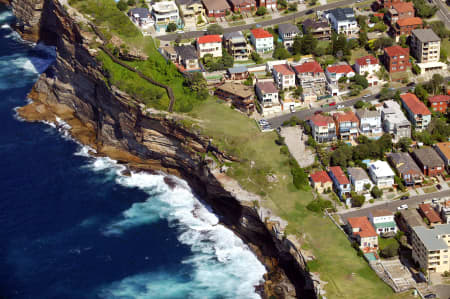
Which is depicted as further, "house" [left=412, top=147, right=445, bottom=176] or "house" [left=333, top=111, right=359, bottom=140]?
"house" [left=333, top=111, right=359, bottom=140]

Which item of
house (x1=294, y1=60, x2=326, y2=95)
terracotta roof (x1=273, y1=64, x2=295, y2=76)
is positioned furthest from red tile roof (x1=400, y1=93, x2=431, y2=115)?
terracotta roof (x1=273, y1=64, x2=295, y2=76)

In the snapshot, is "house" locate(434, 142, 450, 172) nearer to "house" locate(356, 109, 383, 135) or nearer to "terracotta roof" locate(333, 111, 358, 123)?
"house" locate(356, 109, 383, 135)

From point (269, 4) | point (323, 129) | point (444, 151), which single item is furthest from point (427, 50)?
point (269, 4)

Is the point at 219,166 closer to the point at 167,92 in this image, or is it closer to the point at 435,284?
the point at 167,92

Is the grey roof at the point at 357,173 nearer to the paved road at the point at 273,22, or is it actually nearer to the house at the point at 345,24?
the house at the point at 345,24

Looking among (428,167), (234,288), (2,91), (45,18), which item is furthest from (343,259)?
(45,18)

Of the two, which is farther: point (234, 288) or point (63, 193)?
point (63, 193)
